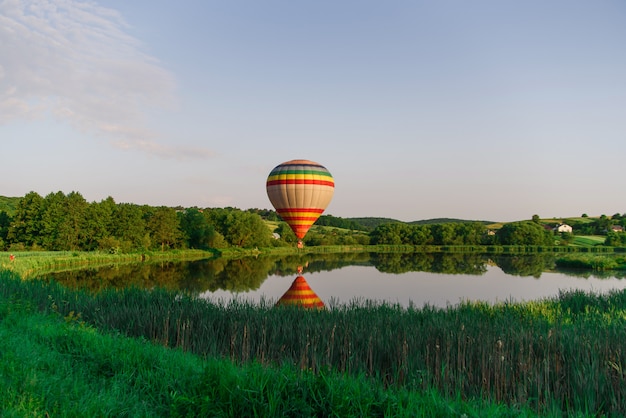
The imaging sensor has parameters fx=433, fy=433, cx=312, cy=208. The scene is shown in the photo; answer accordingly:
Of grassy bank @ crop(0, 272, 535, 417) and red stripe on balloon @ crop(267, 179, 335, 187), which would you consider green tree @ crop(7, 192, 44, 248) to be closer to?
red stripe on balloon @ crop(267, 179, 335, 187)

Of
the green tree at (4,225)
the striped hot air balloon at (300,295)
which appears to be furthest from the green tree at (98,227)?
the striped hot air balloon at (300,295)

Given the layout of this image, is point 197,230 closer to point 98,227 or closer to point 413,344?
point 98,227

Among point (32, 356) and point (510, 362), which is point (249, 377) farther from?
point (510, 362)

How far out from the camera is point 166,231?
5009cm

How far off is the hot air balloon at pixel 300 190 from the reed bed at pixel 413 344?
1340 centimetres

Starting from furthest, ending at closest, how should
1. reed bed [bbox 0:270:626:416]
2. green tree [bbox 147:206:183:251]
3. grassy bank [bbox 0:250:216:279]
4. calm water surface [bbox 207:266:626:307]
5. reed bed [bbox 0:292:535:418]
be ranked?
green tree [bbox 147:206:183:251] → grassy bank [bbox 0:250:216:279] → calm water surface [bbox 207:266:626:307] → reed bed [bbox 0:270:626:416] → reed bed [bbox 0:292:535:418]

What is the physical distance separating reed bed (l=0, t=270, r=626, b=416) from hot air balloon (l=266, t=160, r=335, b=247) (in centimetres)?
1340

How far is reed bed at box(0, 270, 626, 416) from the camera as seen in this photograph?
225 inches

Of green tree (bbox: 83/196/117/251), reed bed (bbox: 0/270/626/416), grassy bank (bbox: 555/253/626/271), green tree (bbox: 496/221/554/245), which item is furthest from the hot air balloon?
green tree (bbox: 496/221/554/245)

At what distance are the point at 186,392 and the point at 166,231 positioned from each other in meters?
47.8

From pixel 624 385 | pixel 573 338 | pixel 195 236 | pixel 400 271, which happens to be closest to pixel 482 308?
pixel 573 338

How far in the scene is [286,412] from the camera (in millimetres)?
4477

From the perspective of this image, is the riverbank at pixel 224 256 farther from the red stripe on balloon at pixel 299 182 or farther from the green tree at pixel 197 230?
the red stripe on balloon at pixel 299 182

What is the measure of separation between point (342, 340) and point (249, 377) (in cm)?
338
